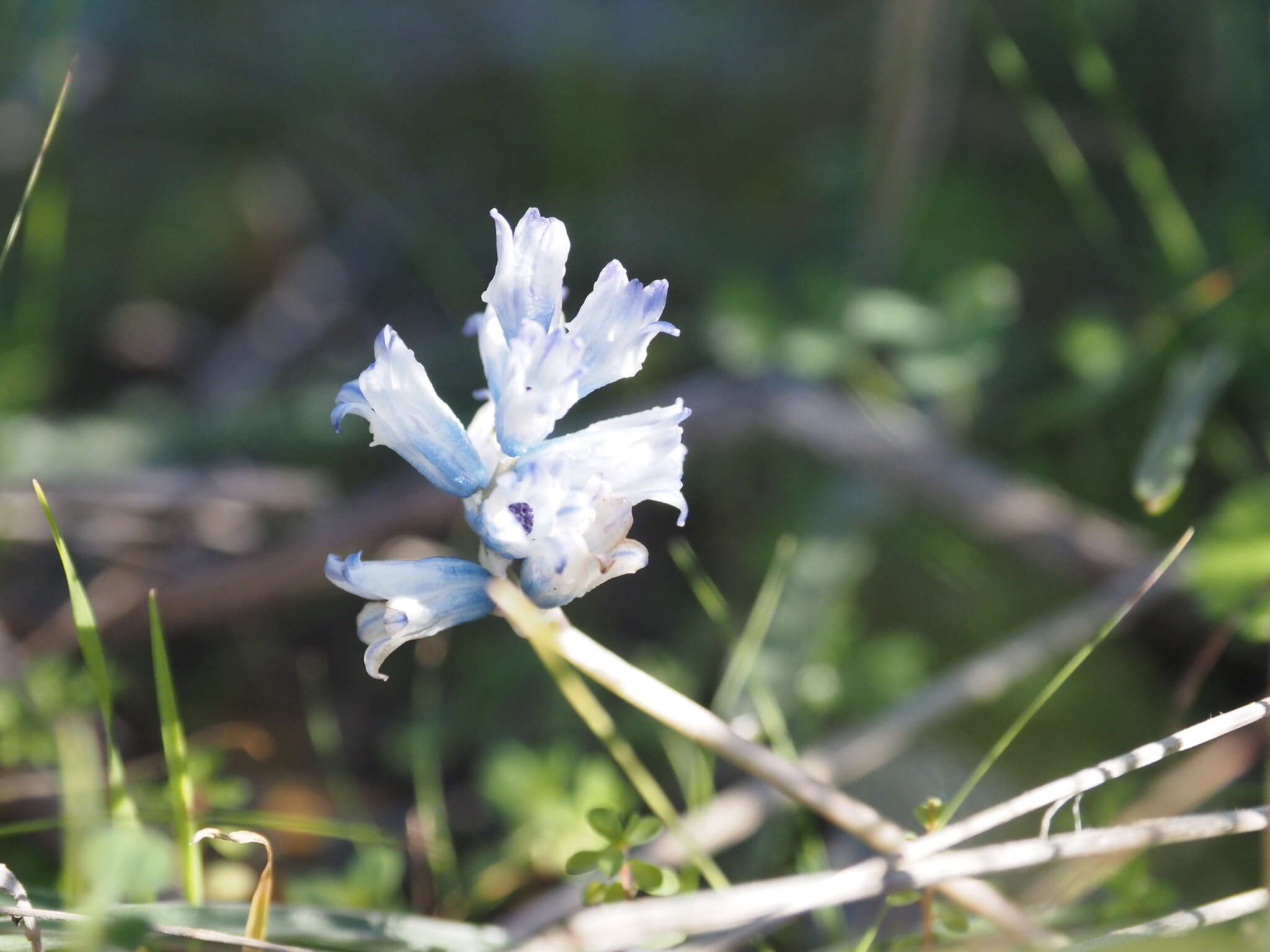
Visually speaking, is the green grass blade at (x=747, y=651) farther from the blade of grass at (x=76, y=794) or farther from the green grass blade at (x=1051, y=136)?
the green grass blade at (x=1051, y=136)

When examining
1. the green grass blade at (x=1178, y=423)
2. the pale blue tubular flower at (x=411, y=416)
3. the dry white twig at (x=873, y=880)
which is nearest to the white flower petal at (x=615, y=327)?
the pale blue tubular flower at (x=411, y=416)

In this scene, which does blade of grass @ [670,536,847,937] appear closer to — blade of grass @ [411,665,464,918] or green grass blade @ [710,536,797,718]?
green grass blade @ [710,536,797,718]

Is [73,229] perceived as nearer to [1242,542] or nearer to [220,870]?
[220,870]

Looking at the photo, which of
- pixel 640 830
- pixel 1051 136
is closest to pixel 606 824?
pixel 640 830

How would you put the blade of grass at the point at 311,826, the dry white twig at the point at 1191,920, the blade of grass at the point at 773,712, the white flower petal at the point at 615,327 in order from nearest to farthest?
the dry white twig at the point at 1191,920
the white flower petal at the point at 615,327
the blade of grass at the point at 311,826
the blade of grass at the point at 773,712

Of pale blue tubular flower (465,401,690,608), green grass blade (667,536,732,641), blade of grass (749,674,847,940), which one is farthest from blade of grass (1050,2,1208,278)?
pale blue tubular flower (465,401,690,608)

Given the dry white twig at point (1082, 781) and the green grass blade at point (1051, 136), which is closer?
the dry white twig at point (1082, 781)

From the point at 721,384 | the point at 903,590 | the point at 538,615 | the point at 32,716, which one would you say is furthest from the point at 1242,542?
the point at 32,716
